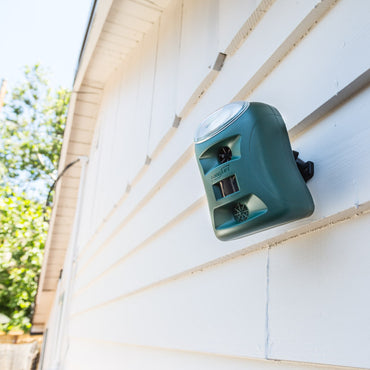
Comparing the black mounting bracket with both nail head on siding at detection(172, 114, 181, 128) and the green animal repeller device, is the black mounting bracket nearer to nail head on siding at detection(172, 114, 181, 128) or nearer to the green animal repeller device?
the green animal repeller device

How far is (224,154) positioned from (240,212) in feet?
0.40

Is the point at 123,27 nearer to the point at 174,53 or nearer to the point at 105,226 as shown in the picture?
the point at 174,53

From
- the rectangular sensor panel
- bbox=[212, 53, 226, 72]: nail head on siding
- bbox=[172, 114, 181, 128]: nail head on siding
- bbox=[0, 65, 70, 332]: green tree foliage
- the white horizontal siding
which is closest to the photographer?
the white horizontal siding

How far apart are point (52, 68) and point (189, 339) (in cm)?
1681

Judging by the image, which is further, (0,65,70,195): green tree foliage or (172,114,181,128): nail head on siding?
(0,65,70,195): green tree foliage

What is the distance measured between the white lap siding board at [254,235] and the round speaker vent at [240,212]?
0.41 ft

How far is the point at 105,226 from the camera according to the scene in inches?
118

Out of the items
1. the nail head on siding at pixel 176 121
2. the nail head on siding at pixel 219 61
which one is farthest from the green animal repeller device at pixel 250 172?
the nail head on siding at pixel 176 121

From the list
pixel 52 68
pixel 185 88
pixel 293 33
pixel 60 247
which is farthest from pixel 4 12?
pixel 293 33

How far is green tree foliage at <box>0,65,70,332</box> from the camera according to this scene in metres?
10.6

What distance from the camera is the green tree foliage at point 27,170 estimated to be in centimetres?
1065

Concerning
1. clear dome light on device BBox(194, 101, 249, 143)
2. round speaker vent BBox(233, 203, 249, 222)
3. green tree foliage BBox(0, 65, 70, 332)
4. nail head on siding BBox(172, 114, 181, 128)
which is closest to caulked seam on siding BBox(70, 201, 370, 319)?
round speaker vent BBox(233, 203, 249, 222)

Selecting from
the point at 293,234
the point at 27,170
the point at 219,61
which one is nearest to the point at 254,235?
the point at 293,234

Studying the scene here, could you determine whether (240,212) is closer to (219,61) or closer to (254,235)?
(254,235)
